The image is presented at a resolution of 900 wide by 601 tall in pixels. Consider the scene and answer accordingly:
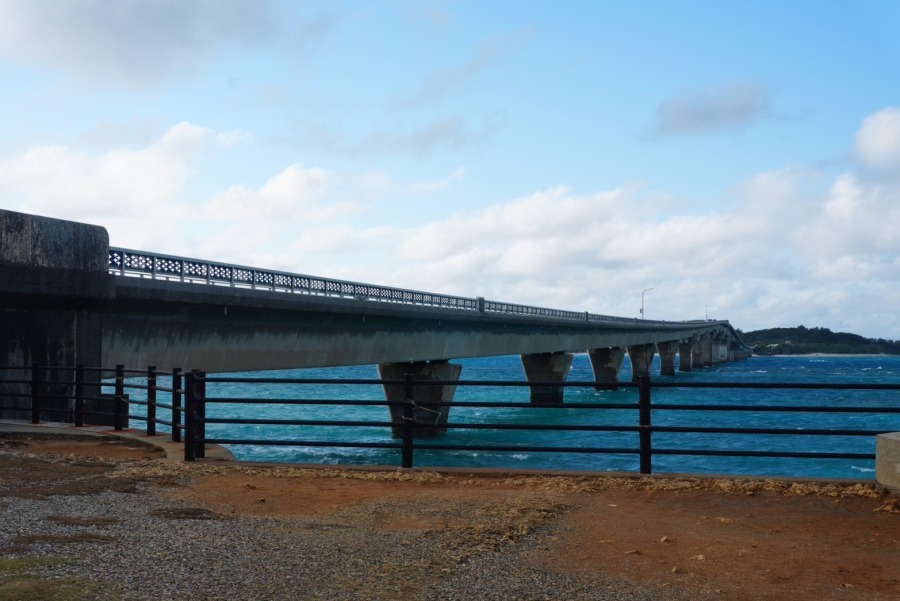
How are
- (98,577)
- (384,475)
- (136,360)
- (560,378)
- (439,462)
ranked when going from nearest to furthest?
1. (98,577)
2. (384,475)
3. (136,360)
4. (439,462)
5. (560,378)

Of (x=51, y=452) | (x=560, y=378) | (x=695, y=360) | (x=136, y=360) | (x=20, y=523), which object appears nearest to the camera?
(x=20, y=523)

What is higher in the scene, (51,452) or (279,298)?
(279,298)

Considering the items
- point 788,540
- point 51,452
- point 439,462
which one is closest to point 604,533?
point 788,540

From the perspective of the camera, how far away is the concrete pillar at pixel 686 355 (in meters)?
141

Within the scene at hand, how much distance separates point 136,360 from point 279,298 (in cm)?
612

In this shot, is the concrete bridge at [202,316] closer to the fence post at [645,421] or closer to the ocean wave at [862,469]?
the fence post at [645,421]

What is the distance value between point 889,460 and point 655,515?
2712mm

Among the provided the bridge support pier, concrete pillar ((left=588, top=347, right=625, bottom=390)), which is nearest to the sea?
concrete pillar ((left=588, top=347, right=625, bottom=390))

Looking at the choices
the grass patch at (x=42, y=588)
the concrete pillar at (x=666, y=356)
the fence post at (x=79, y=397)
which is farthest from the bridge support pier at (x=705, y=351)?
the grass patch at (x=42, y=588)

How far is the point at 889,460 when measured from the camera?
9328mm

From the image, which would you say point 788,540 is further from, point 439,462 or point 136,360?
point 439,462

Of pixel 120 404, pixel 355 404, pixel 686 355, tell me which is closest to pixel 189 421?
pixel 355 404

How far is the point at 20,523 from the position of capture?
280 inches

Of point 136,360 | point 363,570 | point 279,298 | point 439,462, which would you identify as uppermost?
point 279,298
